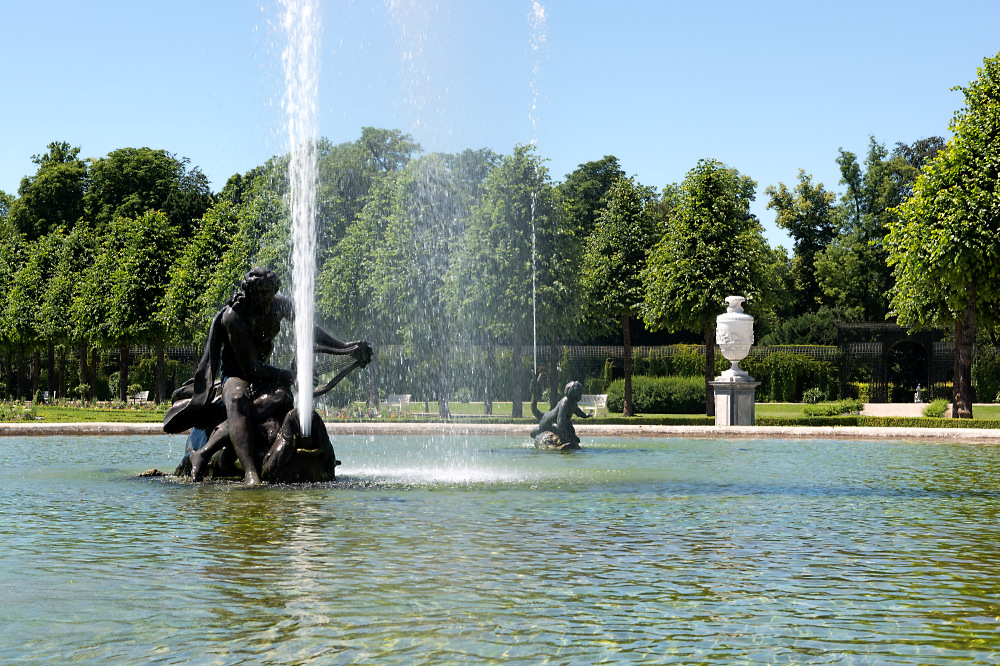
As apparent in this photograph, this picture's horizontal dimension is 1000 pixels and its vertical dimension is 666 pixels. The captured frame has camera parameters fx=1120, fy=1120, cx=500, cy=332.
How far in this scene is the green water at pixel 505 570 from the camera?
7.00 m

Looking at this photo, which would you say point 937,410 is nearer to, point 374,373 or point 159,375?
point 374,373

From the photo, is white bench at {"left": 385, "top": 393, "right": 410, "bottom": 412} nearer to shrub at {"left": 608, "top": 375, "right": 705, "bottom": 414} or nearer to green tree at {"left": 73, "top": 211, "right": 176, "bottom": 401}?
shrub at {"left": 608, "top": 375, "right": 705, "bottom": 414}

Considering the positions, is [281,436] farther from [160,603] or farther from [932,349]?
[932,349]

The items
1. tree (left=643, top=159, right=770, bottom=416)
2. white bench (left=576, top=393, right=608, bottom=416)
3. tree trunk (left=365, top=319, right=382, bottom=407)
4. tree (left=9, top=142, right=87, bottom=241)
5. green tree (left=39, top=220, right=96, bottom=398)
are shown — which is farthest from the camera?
tree (left=9, top=142, right=87, bottom=241)

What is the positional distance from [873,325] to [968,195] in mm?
17199

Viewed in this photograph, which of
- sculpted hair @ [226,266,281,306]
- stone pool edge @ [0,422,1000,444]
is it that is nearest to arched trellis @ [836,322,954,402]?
stone pool edge @ [0,422,1000,444]

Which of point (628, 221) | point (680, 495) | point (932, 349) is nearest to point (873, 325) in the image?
point (932, 349)

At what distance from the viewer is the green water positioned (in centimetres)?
700

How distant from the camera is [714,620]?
763 centimetres

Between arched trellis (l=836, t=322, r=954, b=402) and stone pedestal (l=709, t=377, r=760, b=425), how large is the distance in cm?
2132

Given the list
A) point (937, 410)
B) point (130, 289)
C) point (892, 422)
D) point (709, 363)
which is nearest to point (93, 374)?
point (130, 289)

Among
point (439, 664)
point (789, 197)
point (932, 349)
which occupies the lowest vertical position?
point (439, 664)

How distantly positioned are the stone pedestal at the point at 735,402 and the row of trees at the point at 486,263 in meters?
7.79

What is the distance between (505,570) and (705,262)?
2975cm
